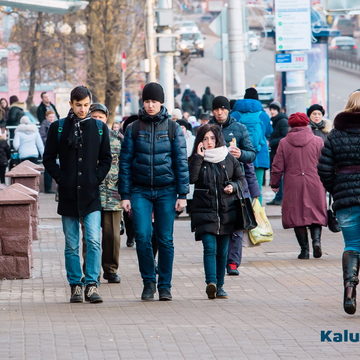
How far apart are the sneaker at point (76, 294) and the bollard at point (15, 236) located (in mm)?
2047

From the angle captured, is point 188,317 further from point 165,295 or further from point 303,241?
point 303,241

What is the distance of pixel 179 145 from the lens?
10.9m

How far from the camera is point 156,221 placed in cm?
1109

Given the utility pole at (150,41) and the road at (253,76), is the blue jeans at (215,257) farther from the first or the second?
the road at (253,76)

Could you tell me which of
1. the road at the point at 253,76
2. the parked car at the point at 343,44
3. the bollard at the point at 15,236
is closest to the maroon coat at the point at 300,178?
the bollard at the point at 15,236

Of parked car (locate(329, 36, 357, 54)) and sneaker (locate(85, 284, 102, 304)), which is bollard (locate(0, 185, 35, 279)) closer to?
sneaker (locate(85, 284, 102, 304))

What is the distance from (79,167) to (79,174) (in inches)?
2.3

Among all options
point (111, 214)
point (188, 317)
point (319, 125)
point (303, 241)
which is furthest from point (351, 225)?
point (319, 125)

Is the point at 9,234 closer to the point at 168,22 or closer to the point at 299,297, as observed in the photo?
the point at 299,297

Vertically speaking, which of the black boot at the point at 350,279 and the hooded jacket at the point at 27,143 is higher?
the black boot at the point at 350,279

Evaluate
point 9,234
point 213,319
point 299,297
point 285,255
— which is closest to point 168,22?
point 285,255

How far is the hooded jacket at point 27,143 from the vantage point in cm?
2586

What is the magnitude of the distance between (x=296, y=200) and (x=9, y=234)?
3431mm

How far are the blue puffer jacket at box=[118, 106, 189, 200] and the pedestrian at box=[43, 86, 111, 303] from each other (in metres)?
0.19
